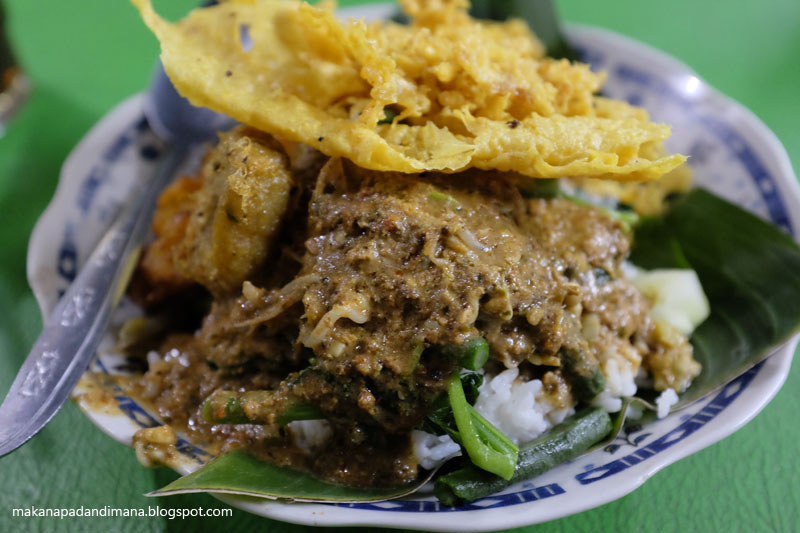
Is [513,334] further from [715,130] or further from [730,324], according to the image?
[715,130]

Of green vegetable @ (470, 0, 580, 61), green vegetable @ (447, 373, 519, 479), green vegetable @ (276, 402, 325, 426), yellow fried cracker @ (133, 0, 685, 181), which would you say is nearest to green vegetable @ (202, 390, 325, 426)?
green vegetable @ (276, 402, 325, 426)

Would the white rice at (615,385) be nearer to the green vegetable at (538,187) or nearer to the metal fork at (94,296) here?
the green vegetable at (538,187)

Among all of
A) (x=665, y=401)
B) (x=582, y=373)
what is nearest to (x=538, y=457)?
(x=582, y=373)

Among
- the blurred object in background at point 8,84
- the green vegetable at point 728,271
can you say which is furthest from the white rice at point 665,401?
the blurred object in background at point 8,84

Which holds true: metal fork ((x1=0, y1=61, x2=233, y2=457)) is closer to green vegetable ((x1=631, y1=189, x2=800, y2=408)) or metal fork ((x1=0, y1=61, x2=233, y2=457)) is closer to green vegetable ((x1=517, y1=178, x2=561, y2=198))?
green vegetable ((x1=517, y1=178, x2=561, y2=198))

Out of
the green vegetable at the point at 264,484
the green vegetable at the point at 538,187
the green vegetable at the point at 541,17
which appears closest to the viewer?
the green vegetable at the point at 264,484

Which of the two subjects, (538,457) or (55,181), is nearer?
(538,457)

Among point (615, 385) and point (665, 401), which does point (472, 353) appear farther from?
point (665, 401)
